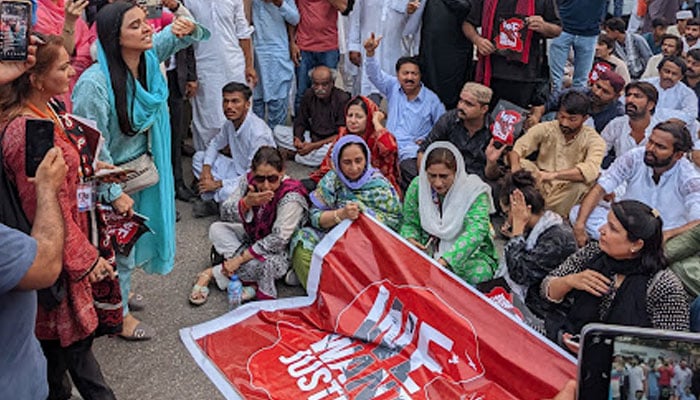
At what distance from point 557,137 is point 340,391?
105 inches

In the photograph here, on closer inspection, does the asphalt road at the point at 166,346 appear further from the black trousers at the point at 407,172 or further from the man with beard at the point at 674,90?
the man with beard at the point at 674,90

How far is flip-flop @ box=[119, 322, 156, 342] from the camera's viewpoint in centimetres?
371

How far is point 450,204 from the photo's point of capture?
4.03 meters

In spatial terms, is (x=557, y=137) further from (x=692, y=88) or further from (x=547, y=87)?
(x=692, y=88)

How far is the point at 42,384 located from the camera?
2.16m

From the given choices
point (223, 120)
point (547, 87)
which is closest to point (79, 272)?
point (223, 120)

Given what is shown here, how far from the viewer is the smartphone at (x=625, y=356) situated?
173 centimetres

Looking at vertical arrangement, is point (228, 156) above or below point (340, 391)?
above

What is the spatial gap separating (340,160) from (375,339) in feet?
3.86

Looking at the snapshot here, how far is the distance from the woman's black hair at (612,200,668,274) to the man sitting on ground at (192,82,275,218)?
2.79m

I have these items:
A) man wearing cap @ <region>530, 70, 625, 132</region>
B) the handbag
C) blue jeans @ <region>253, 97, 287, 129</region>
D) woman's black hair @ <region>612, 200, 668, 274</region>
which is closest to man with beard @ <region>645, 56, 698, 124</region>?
man wearing cap @ <region>530, 70, 625, 132</region>

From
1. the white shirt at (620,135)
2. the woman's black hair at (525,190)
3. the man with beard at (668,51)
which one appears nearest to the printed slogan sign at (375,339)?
the woman's black hair at (525,190)

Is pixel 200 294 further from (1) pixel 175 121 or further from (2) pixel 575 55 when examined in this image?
(2) pixel 575 55

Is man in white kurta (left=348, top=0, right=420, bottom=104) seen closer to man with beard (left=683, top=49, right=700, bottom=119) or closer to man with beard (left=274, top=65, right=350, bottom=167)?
man with beard (left=274, top=65, right=350, bottom=167)
